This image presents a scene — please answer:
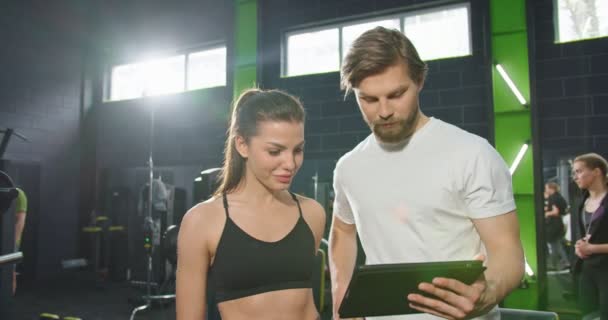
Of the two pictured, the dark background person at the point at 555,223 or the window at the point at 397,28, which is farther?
the window at the point at 397,28

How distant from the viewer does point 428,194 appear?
1.28 metres

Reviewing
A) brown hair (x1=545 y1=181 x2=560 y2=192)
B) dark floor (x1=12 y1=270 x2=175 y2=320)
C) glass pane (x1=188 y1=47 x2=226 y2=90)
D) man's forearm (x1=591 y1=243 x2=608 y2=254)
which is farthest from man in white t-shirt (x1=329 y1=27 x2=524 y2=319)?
glass pane (x1=188 y1=47 x2=226 y2=90)

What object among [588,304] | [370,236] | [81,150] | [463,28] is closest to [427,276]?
[370,236]

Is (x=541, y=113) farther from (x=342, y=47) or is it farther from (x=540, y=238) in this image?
(x=342, y=47)

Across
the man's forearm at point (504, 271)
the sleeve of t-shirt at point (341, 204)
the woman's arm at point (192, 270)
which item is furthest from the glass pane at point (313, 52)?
the man's forearm at point (504, 271)

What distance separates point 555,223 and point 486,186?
4.08 metres

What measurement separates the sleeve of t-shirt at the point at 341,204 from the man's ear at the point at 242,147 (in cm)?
33

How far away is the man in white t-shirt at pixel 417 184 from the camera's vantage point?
1.17m

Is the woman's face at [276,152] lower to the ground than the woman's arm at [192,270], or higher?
higher

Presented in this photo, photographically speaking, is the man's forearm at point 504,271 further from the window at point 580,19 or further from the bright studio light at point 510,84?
the window at point 580,19

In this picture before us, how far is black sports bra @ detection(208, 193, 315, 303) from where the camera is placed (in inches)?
56.1

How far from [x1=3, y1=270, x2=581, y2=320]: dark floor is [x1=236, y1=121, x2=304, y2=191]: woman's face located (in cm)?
385

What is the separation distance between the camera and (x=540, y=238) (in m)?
4.41

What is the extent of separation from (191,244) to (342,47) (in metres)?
4.80
